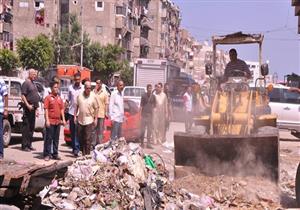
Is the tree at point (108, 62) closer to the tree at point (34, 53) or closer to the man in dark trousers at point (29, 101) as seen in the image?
the tree at point (34, 53)

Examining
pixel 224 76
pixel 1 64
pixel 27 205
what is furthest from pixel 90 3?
pixel 27 205

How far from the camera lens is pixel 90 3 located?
7912cm

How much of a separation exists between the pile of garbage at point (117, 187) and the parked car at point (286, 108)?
45.6 feet

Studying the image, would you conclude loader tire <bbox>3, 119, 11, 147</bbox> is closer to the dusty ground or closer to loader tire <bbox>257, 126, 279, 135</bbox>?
the dusty ground

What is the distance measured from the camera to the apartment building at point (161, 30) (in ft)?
325

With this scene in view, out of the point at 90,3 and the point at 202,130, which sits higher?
the point at 90,3

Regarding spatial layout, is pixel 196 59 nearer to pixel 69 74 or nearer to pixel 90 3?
pixel 90 3

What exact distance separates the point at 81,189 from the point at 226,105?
4.38m

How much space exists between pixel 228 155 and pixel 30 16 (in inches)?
2891

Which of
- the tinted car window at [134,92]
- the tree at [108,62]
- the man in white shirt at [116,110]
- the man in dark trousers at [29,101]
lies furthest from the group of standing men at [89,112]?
the tree at [108,62]

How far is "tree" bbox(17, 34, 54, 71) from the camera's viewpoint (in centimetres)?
5950

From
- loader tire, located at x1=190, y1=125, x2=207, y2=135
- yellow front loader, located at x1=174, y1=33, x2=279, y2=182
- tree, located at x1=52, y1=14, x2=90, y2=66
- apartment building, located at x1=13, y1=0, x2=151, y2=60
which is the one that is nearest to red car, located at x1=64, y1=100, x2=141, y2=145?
yellow front loader, located at x1=174, y1=33, x2=279, y2=182

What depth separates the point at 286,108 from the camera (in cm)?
2256

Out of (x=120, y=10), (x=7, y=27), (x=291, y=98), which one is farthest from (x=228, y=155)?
(x=120, y=10)
